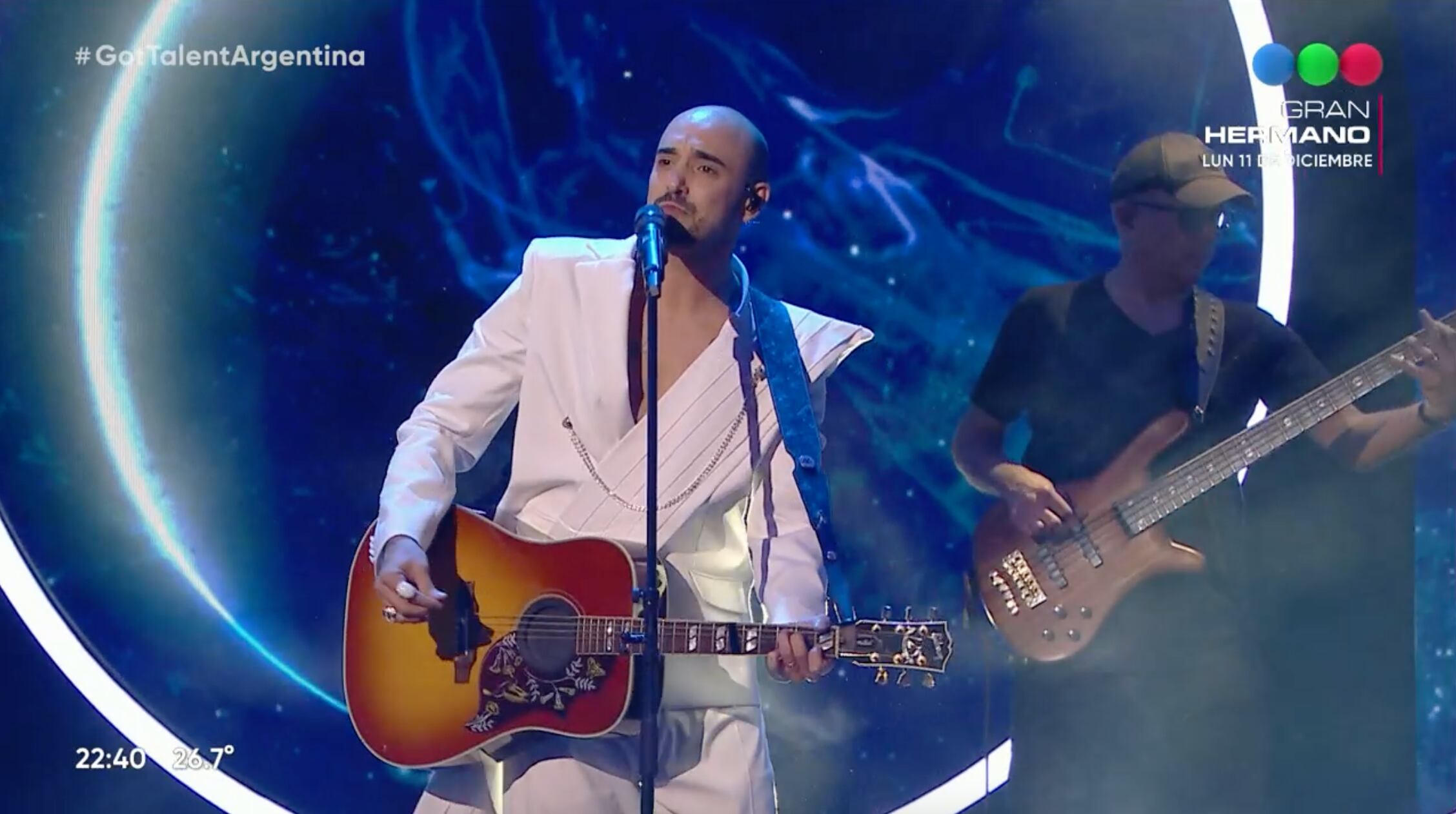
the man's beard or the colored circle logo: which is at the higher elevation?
the colored circle logo

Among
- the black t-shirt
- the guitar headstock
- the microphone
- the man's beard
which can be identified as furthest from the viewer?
the black t-shirt

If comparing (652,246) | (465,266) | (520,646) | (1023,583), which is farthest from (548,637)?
(1023,583)

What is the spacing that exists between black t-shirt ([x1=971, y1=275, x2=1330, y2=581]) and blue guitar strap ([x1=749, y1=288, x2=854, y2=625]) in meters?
0.75

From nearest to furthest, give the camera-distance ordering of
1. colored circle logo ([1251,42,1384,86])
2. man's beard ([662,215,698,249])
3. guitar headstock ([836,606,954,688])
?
guitar headstock ([836,606,954,688])
man's beard ([662,215,698,249])
colored circle logo ([1251,42,1384,86])

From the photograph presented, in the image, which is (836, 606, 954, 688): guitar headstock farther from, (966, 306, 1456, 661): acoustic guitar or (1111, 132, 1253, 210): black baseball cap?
(1111, 132, 1253, 210): black baseball cap

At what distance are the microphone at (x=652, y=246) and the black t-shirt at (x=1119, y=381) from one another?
145 centimetres

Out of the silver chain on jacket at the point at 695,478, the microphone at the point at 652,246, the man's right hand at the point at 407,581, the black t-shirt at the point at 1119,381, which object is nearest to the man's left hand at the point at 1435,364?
the black t-shirt at the point at 1119,381

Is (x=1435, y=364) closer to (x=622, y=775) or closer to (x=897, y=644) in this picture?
(x=897, y=644)

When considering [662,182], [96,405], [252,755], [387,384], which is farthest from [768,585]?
[96,405]

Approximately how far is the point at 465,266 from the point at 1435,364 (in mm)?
2576

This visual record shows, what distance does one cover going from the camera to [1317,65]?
4.45m

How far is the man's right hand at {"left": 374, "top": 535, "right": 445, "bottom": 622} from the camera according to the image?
11.7 feet

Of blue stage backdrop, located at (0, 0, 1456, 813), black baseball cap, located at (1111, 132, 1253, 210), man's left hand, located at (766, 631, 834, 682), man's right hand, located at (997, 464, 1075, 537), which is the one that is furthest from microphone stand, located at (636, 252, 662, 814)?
black baseball cap, located at (1111, 132, 1253, 210)

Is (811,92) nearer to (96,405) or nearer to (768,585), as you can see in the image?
(768,585)
